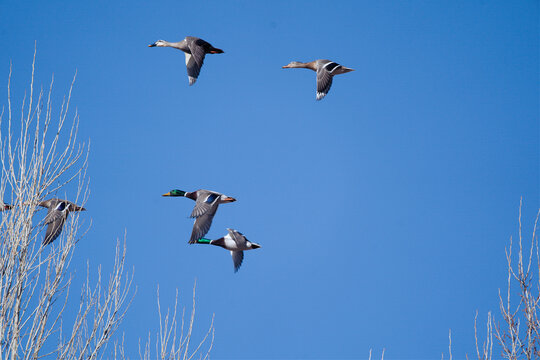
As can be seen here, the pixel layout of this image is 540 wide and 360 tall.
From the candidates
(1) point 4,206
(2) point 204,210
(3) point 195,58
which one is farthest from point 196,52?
(1) point 4,206

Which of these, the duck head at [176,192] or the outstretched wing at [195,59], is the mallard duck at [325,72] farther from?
the duck head at [176,192]

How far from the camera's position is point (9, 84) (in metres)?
6.45

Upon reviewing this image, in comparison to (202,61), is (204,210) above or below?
below

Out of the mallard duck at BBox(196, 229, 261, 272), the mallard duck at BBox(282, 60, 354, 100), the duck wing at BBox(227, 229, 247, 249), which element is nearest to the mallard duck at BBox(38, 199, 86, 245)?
the mallard duck at BBox(196, 229, 261, 272)

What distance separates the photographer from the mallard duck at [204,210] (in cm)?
891

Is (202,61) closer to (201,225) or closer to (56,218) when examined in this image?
(201,225)

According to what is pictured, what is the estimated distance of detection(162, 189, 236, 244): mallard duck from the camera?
891 cm

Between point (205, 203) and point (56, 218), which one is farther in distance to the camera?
point (205, 203)

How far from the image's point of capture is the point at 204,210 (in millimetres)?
9312

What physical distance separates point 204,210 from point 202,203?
10.2 inches

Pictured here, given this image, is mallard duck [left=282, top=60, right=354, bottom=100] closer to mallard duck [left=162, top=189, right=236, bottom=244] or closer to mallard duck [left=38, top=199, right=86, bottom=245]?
mallard duck [left=162, top=189, right=236, bottom=244]

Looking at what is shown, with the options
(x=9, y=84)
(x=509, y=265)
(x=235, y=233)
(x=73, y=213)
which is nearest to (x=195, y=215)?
(x=235, y=233)

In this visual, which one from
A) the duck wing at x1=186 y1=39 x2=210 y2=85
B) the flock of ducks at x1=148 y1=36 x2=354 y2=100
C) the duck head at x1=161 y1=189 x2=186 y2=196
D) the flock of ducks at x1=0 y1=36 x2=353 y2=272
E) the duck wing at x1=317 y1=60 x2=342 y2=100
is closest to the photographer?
the flock of ducks at x1=0 y1=36 x2=353 y2=272

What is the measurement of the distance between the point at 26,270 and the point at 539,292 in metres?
5.84
